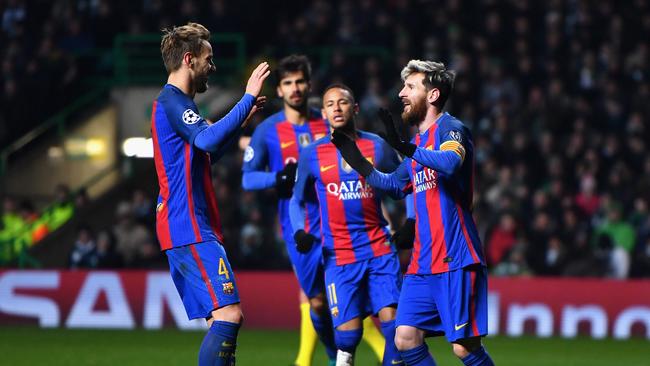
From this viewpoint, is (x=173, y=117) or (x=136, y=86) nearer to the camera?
(x=173, y=117)

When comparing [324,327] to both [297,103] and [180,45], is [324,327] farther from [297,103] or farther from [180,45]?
[180,45]

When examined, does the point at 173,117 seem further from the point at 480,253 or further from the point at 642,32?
the point at 642,32

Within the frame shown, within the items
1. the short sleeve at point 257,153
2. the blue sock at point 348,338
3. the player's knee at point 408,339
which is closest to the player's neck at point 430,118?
the player's knee at point 408,339

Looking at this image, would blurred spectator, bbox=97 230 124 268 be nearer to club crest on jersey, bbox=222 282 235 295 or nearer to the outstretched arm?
the outstretched arm

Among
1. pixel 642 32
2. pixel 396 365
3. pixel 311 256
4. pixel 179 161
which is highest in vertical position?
pixel 642 32

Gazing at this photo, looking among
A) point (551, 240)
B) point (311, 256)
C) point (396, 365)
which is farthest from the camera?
point (551, 240)

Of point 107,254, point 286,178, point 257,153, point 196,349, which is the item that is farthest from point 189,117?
point 107,254

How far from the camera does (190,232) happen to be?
745 cm

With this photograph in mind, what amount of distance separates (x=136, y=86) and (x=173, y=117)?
14449 mm

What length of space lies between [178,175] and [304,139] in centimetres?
307

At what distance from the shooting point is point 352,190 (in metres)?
9.23

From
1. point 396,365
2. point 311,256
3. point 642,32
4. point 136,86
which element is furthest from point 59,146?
point 396,365

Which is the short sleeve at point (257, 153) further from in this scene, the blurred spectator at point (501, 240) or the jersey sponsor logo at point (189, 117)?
the blurred spectator at point (501, 240)

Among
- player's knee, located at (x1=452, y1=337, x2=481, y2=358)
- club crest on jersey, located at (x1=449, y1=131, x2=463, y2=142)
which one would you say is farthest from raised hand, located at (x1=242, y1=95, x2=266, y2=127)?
player's knee, located at (x1=452, y1=337, x2=481, y2=358)
